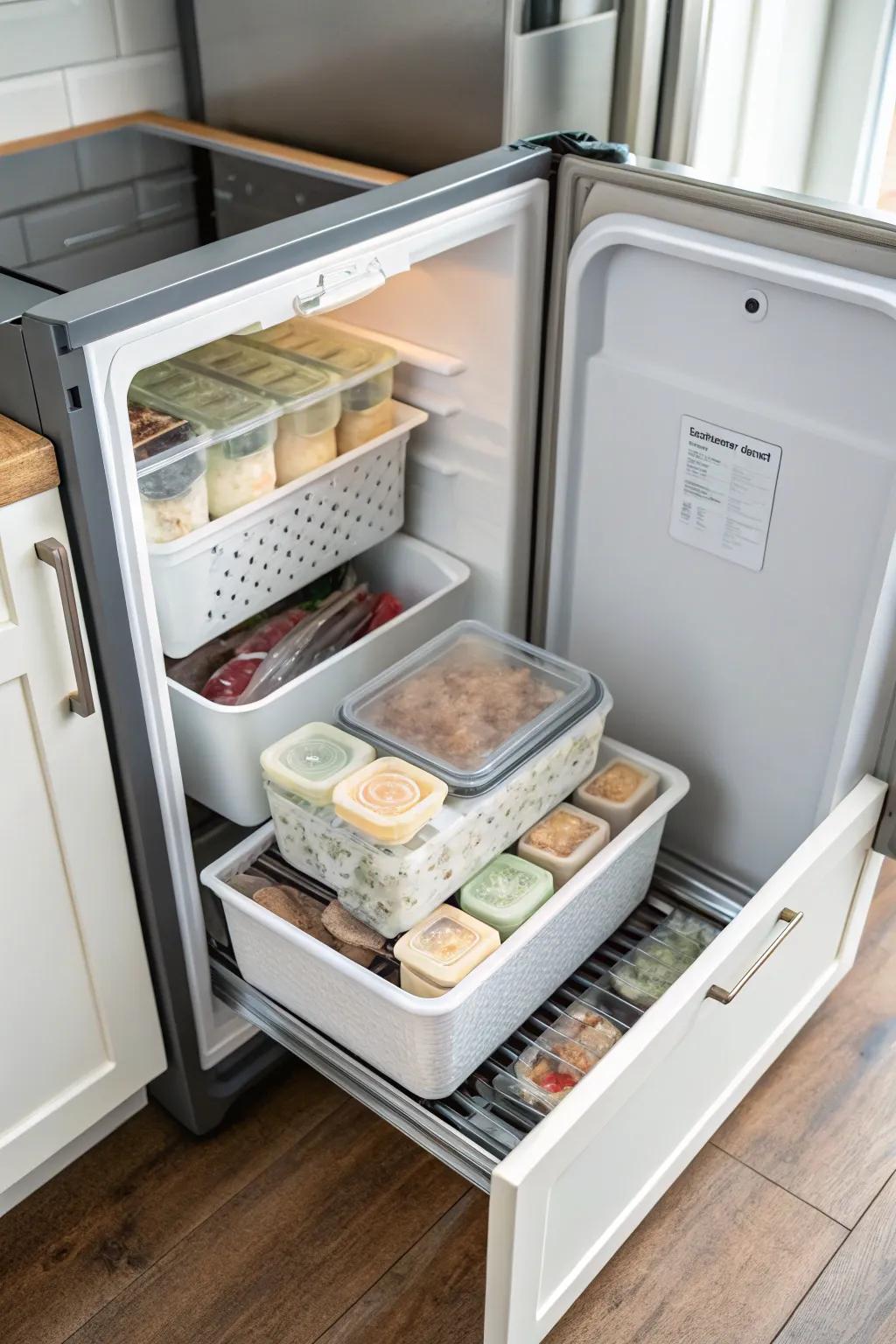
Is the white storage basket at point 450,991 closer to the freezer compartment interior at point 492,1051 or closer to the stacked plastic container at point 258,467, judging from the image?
the freezer compartment interior at point 492,1051

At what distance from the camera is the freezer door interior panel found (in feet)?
3.22

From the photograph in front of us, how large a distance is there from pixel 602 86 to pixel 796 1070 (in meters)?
1.16

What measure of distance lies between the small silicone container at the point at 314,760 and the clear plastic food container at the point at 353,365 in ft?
1.06

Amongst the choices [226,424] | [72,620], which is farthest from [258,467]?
[72,620]

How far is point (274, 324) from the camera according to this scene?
1109 millimetres

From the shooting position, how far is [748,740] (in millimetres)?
1403

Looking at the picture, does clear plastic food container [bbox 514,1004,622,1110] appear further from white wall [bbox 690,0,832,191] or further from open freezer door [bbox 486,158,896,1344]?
white wall [bbox 690,0,832,191]

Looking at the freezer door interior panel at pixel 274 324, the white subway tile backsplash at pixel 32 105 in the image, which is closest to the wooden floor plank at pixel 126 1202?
the freezer door interior panel at pixel 274 324

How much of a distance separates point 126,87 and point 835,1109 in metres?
1.46

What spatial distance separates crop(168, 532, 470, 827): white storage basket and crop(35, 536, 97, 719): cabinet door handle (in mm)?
Result: 169

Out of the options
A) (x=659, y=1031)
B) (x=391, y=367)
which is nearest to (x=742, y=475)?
(x=391, y=367)

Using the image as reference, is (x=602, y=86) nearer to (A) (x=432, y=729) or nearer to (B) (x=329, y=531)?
(B) (x=329, y=531)

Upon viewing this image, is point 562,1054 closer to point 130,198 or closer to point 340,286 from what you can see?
point 340,286

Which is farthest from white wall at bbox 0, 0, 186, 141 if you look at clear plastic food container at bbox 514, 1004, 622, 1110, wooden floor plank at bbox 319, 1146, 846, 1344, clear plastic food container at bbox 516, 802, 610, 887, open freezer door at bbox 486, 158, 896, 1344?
wooden floor plank at bbox 319, 1146, 846, 1344
